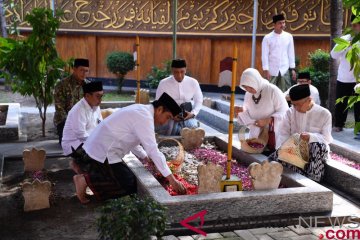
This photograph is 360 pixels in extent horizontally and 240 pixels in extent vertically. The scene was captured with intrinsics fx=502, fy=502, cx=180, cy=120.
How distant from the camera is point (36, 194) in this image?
5.09 meters

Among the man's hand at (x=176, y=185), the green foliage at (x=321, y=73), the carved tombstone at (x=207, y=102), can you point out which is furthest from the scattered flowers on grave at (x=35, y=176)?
the green foliage at (x=321, y=73)

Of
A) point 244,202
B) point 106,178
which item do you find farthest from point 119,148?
point 244,202

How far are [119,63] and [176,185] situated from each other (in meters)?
10.1

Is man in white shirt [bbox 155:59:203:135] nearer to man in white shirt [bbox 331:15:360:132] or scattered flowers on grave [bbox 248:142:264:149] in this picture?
scattered flowers on grave [bbox 248:142:264:149]

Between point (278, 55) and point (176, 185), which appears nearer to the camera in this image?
point (176, 185)

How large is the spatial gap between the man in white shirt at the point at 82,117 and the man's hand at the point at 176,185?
1568 mm

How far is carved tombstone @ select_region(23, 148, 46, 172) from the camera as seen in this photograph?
20.4 feet

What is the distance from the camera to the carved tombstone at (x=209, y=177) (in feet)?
16.4

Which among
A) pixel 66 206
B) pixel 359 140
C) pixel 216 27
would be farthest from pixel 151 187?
pixel 216 27

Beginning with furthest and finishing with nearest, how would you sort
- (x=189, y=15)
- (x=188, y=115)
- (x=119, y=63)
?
(x=189, y=15) < (x=119, y=63) < (x=188, y=115)

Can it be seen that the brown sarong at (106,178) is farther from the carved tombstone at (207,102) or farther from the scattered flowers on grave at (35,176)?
the carved tombstone at (207,102)

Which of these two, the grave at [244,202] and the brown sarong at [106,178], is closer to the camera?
the grave at [244,202]

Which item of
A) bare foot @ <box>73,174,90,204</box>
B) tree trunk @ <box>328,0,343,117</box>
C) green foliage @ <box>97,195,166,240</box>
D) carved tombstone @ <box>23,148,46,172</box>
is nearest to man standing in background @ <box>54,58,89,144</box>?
Result: carved tombstone @ <box>23,148,46,172</box>

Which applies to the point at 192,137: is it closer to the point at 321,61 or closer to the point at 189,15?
the point at 321,61
